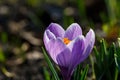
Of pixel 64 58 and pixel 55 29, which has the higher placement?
pixel 55 29

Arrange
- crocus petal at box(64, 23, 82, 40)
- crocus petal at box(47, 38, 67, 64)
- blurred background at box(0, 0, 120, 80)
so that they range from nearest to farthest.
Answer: crocus petal at box(47, 38, 67, 64), crocus petal at box(64, 23, 82, 40), blurred background at box(0, 0, 120, 80)

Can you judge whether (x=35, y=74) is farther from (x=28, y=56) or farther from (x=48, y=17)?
(x=48, y=17)

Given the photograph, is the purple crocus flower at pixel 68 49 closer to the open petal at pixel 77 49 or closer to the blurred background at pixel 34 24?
the open petal at pixel 77 49

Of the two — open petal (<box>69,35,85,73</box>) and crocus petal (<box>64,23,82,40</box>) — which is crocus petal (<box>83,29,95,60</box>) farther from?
crocus petal (<box>64,23,82,40</box>)

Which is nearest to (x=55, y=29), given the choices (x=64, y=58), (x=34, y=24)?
(x=64, y=58)

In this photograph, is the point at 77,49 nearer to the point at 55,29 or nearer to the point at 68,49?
the point at 68,49

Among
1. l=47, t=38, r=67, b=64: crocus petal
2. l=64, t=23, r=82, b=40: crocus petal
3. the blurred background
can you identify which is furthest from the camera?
the blurred background

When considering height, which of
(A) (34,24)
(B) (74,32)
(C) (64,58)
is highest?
(A) (34,24)

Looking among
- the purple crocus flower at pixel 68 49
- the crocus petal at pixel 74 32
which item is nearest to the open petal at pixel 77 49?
the purple crocus flower at pixel 68 49

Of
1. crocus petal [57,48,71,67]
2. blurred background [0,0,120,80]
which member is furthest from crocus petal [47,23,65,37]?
blurred background [0,0,120,80]
